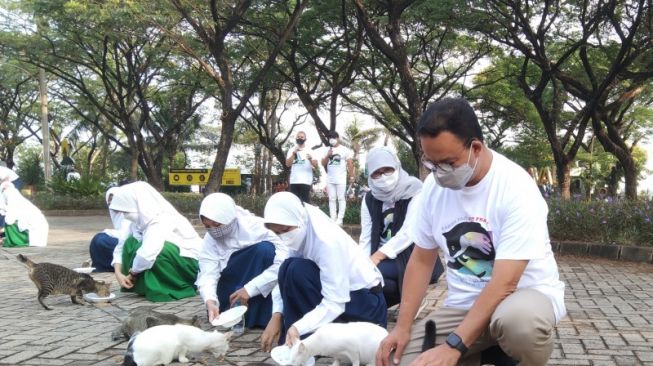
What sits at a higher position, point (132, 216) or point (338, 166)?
point (338, 166)

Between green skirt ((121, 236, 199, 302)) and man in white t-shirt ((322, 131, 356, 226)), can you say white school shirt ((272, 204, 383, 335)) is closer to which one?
green skirt ((121, 236, 199, 302))

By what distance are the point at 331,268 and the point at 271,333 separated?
551 mm

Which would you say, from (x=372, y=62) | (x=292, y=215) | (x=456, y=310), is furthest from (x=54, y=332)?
(x=372, y=62)

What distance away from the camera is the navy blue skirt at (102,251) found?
24.5 feet

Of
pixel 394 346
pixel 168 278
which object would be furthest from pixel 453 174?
pixel 168 278

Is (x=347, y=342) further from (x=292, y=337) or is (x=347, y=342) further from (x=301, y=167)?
(x=301, y=167)

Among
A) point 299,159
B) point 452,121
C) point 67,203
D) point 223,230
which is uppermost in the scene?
point 299,159

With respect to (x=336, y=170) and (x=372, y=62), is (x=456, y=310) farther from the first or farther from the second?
(x=372, y=62)

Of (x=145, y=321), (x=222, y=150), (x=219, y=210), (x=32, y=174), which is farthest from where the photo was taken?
(x=32, y=174)

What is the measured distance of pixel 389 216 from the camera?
15.6 ft

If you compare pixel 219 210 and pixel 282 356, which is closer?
pixel 282 356

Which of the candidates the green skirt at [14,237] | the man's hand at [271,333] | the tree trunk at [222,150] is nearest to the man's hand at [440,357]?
the man's hand at [271,333]

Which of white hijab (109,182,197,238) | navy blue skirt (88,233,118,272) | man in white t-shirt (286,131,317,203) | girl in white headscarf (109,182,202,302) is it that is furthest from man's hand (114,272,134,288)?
man in white t-shirt (286,131,317,203)

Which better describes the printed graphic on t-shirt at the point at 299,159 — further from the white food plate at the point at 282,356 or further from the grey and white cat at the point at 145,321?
the white food plate at the point at 282,356
